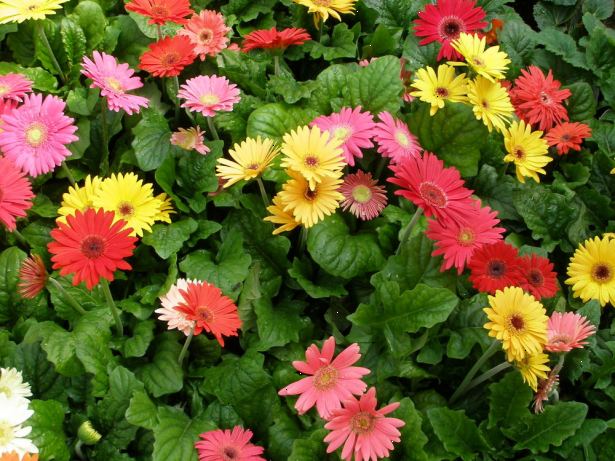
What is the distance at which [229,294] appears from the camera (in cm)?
207

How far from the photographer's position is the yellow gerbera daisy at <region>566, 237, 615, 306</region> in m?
2.18

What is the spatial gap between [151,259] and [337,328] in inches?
24.6

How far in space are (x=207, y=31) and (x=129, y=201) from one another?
76 centimetres

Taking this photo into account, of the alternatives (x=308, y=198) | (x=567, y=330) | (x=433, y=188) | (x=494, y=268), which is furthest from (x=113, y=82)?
(x=567, y=330)

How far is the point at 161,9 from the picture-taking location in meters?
2.32

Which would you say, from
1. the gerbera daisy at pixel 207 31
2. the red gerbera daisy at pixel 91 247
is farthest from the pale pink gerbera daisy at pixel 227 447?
the gerbera daisy at pixel 207 31

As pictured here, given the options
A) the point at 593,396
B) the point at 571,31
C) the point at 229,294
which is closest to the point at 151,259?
the point at 229,294

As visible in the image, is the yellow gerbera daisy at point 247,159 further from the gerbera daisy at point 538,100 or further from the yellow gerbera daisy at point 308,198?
the gerbera daisy at point 538,100

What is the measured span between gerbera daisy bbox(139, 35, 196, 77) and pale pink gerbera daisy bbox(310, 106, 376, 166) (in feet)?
1.61

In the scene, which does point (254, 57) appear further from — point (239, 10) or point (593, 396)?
point (593, 396)

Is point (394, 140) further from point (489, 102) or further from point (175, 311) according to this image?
point (175, 311)

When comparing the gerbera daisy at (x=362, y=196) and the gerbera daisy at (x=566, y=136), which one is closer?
the gerbera daisy at (x=362, y=196)

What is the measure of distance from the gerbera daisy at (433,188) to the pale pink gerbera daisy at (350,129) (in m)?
0.20

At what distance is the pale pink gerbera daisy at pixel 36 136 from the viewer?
2.03m
